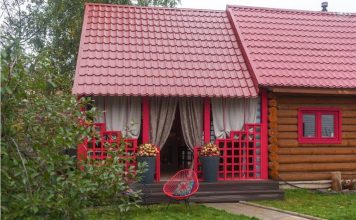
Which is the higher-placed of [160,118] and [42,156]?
[160,118]

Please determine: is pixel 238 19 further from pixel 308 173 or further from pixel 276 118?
pixel 308 173

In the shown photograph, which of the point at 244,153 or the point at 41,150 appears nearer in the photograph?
the point at 41,150

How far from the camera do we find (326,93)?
12320mm

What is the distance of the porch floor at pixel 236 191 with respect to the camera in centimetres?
1121

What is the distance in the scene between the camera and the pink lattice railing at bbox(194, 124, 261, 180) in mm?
11922

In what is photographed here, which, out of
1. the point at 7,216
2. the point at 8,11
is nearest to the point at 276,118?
the point at 7,216

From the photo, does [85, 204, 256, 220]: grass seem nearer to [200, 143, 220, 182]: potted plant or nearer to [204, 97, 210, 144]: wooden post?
[200, 143, 220, 182]: potted plant

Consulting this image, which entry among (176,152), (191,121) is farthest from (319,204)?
(176,152)

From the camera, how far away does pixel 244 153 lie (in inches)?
476

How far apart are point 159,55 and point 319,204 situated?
16.9 ft

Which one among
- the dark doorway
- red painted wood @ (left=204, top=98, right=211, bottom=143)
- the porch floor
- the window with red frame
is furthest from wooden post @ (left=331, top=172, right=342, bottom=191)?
the dark doorway

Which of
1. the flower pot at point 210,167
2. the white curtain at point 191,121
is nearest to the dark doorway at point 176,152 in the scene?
the white curtain at point 191,121

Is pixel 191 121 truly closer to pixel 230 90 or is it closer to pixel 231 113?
pixel 231 113

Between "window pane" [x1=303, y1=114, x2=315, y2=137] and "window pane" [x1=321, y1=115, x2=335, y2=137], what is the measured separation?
0.26 metres
